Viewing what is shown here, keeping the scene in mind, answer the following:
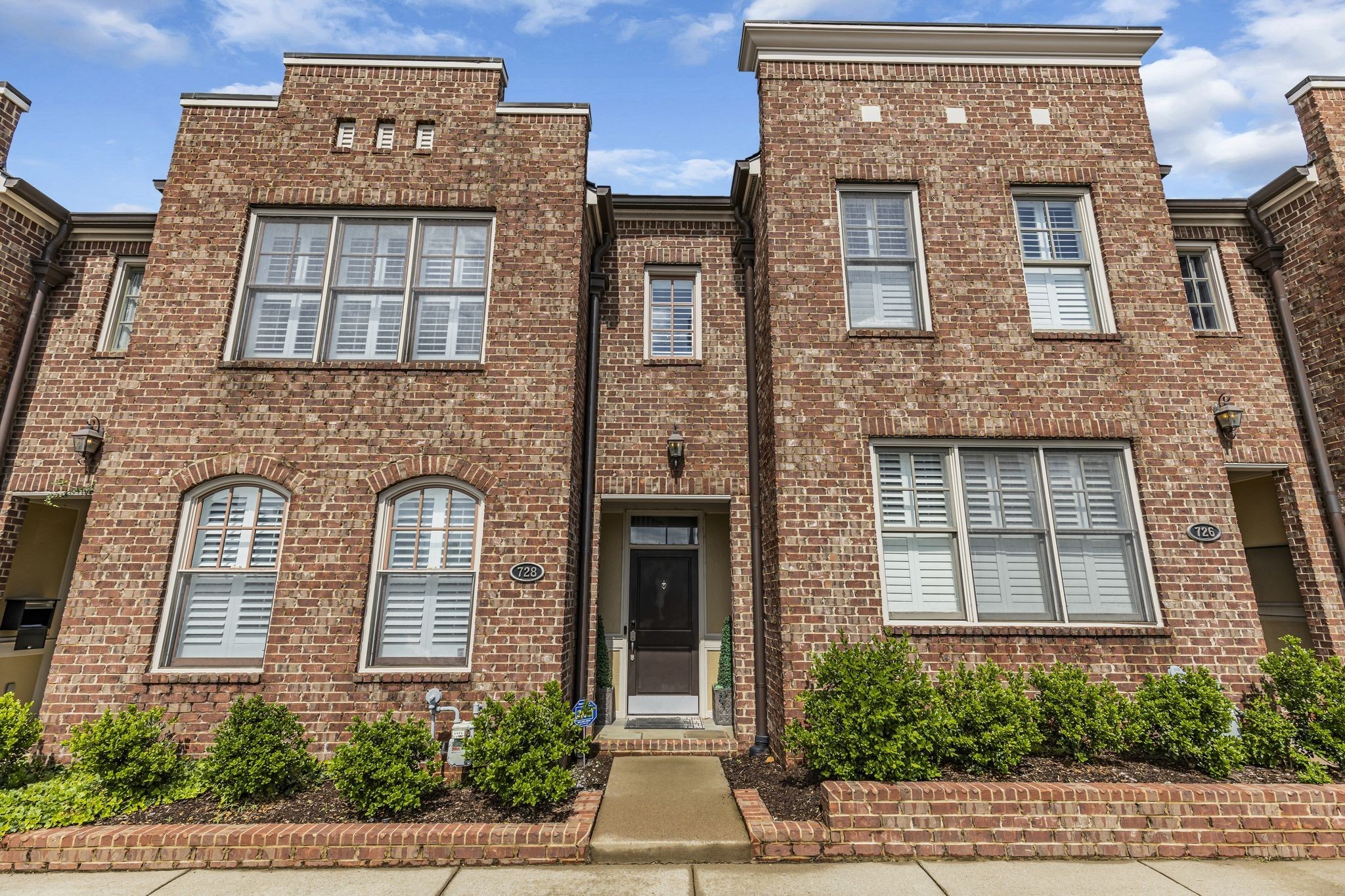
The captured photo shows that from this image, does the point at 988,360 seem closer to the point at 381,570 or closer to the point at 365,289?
the point at 381,570

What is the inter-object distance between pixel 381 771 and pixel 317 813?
2.63ft

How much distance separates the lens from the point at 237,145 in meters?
7.29

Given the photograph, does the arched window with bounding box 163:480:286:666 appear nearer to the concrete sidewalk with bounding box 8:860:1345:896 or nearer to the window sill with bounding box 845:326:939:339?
the concrete sidewalk with bounding box 8:860:1345:896

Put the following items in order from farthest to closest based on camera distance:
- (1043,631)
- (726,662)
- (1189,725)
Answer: (726,662) → (1043,631) → (1189,725)

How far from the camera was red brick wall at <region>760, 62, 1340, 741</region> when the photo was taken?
6.19 metres

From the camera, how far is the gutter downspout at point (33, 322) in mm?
7398

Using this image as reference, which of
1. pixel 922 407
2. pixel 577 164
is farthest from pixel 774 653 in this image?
pixel 577 164

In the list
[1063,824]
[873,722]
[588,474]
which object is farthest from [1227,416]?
[588,474]

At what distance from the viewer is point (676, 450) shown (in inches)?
293

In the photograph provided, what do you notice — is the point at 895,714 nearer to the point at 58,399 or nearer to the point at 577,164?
the point at 577,164

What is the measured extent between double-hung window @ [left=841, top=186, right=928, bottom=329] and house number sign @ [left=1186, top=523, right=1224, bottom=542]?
3.62m

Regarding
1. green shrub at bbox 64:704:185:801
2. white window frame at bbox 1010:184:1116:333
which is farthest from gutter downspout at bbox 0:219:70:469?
white window frame at bbox 1010:184:1116:333

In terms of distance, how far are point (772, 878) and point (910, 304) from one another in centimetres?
604

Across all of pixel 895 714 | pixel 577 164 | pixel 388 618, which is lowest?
pixel 895 714
